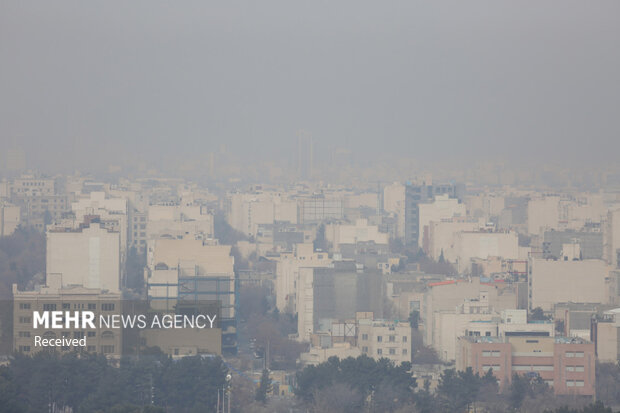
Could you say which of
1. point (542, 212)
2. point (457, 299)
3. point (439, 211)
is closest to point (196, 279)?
point (457, 299)

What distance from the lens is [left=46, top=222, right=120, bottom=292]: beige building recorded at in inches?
727

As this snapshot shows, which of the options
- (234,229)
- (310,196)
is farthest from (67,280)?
(310,196)

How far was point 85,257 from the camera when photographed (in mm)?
18594

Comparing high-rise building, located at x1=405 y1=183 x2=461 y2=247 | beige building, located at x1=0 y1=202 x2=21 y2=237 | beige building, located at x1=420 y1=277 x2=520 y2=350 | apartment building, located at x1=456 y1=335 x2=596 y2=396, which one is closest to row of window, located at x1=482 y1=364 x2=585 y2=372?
apartment building, located at x1=456 y1=335 x2=596 y2=396

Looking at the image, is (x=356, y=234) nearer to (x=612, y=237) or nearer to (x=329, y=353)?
(x=612, y=237)

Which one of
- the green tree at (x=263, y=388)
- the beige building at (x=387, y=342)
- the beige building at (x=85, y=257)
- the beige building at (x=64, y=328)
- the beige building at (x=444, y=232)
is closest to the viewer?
the green tree at (x=263, y=388)

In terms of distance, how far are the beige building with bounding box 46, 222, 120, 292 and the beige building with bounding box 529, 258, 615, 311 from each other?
549 centimetres

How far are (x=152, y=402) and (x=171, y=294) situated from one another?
488cm

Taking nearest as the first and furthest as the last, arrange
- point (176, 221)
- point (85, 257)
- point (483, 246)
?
point (85, 257) < point (483, 246) < point (176, 221)

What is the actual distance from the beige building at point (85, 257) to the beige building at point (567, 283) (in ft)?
18.0

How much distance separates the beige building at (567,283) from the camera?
63.8ft

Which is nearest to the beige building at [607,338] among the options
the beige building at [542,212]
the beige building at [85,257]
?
the beige building at [85,257]

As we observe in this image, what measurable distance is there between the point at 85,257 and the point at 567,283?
6.40m

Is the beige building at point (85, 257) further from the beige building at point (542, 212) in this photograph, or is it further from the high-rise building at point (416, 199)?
the beige building at point (542, 212)
